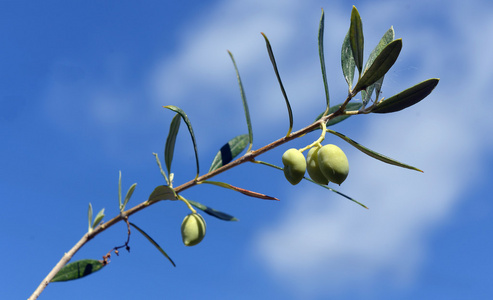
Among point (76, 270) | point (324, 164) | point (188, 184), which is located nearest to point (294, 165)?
point (324, 164)

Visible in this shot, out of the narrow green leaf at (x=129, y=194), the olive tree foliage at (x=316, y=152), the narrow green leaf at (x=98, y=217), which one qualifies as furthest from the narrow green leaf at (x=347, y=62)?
the narrow green leaf at (x=98, y=217)

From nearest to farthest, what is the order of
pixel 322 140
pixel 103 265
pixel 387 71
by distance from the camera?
pixel 387 71 < pixel 322 140 < pixel 103 265

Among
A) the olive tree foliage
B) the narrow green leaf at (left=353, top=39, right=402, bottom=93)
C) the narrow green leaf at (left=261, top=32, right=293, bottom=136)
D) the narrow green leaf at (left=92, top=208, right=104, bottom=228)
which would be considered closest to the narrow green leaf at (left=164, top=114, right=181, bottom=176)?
the olive tree foliage

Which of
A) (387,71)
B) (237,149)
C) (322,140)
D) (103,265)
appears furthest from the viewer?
(237,149)

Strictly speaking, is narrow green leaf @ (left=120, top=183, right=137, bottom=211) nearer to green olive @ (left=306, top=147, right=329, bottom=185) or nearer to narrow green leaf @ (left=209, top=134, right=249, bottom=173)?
narrow green leaf @ (left=209, top=134, right=249, bottom=173)

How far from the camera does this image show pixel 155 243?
169cm

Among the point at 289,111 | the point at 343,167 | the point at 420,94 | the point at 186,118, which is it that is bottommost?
the point at 343,167

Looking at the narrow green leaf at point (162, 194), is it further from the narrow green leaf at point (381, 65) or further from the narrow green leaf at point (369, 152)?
the narrow green leaf at point (381, 65)

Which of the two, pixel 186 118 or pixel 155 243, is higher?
pixel 186 118

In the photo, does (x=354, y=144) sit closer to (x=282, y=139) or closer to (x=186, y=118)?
(x=282, y=139)

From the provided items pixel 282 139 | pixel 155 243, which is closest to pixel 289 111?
pixel 282 139

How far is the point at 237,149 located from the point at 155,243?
49 centimetres

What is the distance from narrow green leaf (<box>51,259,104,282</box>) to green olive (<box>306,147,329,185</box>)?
0.85m

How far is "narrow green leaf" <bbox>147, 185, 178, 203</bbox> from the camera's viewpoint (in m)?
1.52
